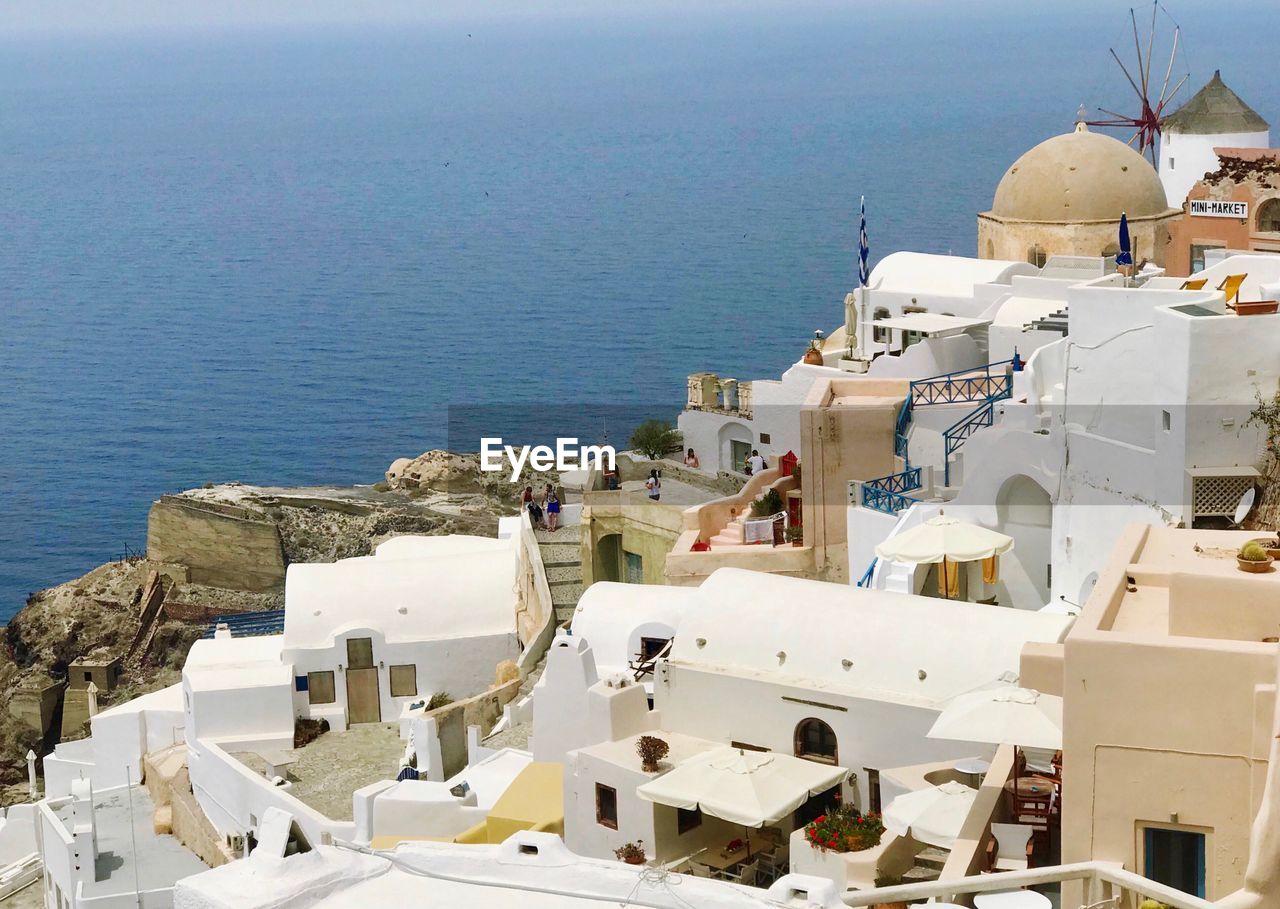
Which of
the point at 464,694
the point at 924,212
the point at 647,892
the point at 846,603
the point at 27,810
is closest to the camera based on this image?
the point at 647,892

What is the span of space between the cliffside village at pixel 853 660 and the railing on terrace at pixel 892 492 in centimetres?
8

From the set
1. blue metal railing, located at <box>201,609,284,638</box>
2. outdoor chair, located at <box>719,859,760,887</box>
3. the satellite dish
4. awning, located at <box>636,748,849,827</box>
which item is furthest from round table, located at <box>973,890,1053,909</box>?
blue metal railing, located at <box>201,609,284,638</box>

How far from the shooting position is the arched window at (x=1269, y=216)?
140ft

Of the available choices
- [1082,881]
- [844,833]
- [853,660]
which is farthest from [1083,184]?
[1082,881]

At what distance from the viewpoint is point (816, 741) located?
2177cm

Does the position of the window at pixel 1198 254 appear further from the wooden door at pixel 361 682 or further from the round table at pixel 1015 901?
the round table at pixel 1015 901

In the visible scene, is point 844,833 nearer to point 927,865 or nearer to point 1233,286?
point 927,865

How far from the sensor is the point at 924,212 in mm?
142875

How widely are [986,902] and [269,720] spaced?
2130 centimetres

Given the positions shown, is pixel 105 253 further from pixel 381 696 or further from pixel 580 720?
pixel 580 720

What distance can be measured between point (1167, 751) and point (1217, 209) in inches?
1347

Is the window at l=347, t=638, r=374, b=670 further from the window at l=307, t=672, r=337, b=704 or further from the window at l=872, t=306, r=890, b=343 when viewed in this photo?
the window at l=872, t=306, r=890, b=343

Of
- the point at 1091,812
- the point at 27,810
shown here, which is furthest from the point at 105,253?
the point at 1091,812

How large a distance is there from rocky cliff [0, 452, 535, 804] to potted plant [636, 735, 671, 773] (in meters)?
26.9
